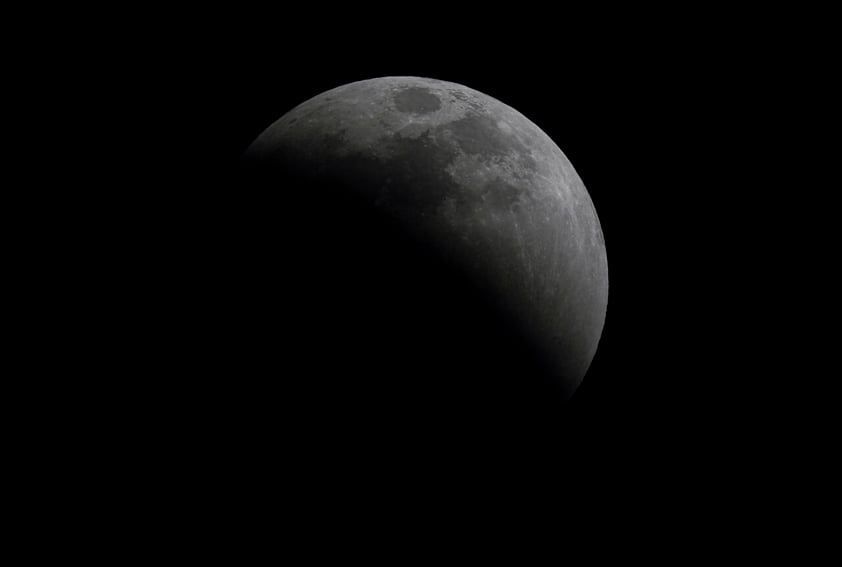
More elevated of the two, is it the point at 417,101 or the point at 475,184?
the point at 417,101

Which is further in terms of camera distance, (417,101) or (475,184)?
(417,101)

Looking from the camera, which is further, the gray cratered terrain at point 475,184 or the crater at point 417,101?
the crater at point 417,101

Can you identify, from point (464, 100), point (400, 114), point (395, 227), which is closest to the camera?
point (395, 227)

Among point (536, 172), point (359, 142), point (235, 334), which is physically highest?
point (536, 172)

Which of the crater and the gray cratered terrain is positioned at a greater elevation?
the crater

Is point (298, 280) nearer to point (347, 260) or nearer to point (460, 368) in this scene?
point (347, 260)

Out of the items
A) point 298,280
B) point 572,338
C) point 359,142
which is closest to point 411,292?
point 298,280

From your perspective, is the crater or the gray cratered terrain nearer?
the gray cratered terrain
